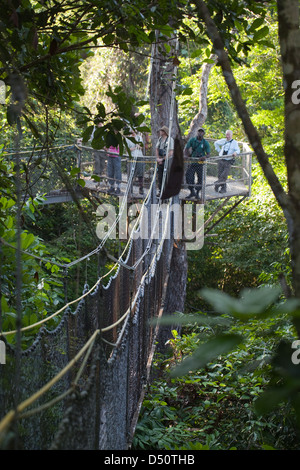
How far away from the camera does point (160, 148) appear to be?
7.86 meters

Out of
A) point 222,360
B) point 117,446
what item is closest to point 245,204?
point 222,360

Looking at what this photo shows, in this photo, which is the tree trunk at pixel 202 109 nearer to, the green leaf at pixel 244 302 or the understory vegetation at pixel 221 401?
the understory vegetation at pixel 221 401

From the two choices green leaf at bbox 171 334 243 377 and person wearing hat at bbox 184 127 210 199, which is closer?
green leaf at bbox 171 334 243 377

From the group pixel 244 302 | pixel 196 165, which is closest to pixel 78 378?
pixel 244 302

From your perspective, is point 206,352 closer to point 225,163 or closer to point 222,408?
point 222,408

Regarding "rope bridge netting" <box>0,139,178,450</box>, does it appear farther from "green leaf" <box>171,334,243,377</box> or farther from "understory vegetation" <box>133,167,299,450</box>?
"understory vegetation" <box>133,167,299,450</box>

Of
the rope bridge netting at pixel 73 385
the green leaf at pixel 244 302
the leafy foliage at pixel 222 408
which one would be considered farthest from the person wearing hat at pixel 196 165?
the green leaf at pixel 244 302

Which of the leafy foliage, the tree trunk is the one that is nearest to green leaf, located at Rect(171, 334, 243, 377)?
the leafy foliage

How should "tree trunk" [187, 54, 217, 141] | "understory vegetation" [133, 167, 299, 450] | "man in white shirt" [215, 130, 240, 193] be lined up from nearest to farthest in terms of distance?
"understory vegetation" [133, 167, 299, 450] → "man in white shirt" [215, 130, 240, 193] → "tree trunk" [187, 54, 217, 141]

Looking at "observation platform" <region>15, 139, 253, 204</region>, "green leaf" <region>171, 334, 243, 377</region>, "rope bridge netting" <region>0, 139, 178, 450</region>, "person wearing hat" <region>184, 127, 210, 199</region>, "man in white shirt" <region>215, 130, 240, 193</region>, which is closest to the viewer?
"green leaf" <region>171, 334, 243, 377</region>

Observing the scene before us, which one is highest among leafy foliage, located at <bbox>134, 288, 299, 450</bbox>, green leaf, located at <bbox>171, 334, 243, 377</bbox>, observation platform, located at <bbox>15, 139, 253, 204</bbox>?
observation platform, located at <bbox>15, 139, 253, 204</bbox>

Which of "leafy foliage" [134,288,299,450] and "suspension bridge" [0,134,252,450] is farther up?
"suspension bridge" [0,134,252,450]

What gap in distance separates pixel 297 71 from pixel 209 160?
7.79m

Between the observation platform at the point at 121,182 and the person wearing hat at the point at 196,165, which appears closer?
the observation platform at the point at 121,182
